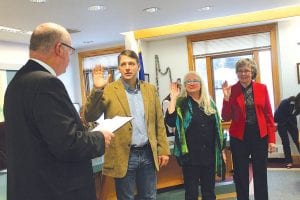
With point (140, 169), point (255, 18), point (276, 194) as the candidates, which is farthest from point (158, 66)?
point (140, 169)

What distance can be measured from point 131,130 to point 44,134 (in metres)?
0.83

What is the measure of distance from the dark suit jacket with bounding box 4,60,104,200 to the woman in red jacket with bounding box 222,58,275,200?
5.58 feet

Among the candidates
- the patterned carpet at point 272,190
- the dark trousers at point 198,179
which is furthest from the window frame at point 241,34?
the dark trousers at point 198,179

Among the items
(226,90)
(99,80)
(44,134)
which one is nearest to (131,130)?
(99,80)

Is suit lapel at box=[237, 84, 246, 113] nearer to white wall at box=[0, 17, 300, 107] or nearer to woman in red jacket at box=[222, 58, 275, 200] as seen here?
woman in red jacket at box=[222, 58, 275, 200]

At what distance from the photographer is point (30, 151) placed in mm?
1249

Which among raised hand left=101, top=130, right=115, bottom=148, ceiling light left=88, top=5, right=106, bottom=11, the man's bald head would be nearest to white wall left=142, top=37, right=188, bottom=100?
ceiling light left=88, top=5, right=106, bottom=11

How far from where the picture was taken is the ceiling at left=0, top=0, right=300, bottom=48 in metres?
3.82

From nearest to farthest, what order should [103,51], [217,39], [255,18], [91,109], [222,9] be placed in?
[91,109] < [222,9] < [255,18] < [217,39] < [103,51]

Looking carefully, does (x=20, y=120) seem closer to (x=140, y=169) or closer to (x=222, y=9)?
(x=140, y=169)

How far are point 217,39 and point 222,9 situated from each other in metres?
1.58

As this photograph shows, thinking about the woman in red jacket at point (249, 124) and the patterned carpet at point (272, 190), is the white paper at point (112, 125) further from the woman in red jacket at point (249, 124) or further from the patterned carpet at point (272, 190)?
the patterned carpet at point (272, 190)

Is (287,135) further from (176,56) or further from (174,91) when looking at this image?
(174,91)

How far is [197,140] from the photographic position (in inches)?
101
